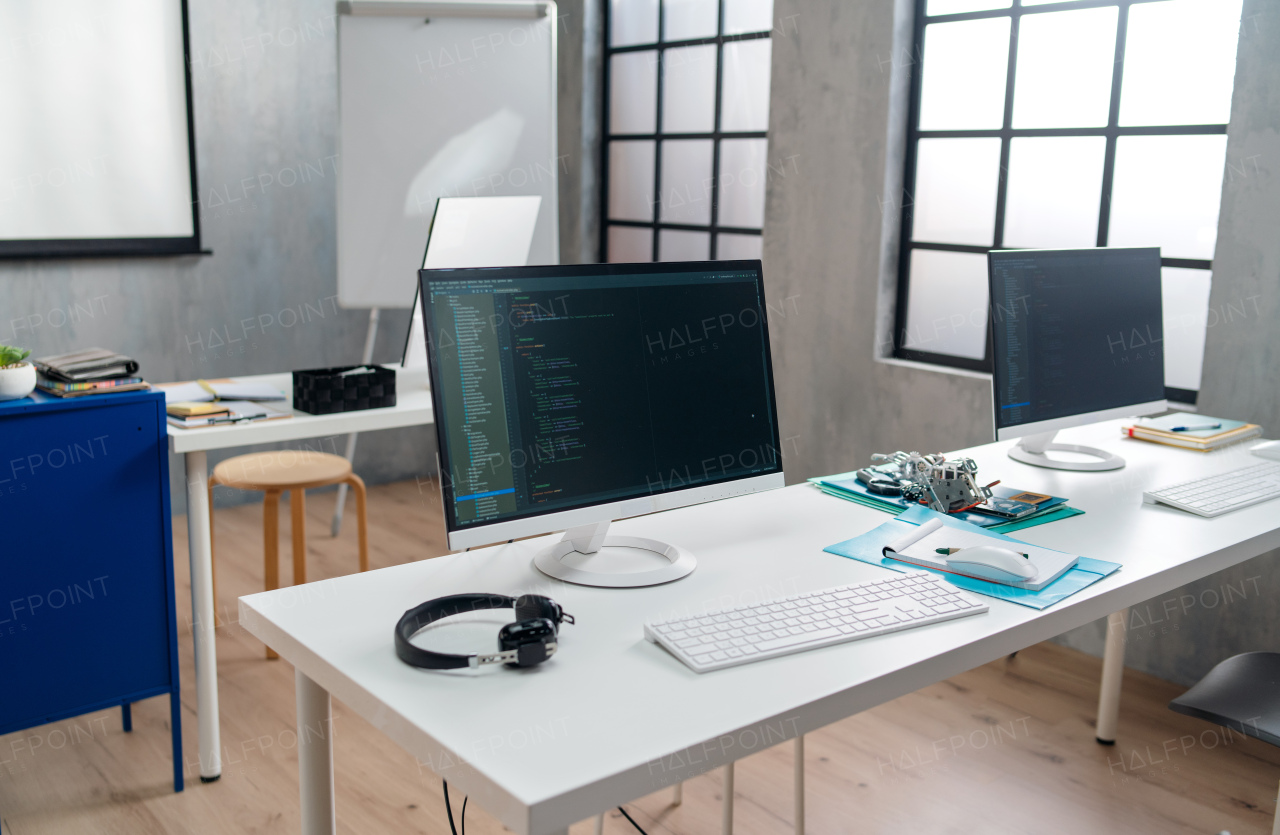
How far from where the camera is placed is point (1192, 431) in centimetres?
247

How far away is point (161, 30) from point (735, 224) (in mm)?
2316

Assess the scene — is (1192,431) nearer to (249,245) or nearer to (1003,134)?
(1003,134)

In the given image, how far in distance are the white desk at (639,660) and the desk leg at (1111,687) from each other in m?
0.66

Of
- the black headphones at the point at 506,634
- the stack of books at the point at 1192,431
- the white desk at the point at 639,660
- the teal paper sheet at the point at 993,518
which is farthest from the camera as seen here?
the stack of books at the point at 1192,431

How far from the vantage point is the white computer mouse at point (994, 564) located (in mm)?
1455

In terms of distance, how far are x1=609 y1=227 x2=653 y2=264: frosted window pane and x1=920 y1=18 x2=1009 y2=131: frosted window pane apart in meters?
1.48

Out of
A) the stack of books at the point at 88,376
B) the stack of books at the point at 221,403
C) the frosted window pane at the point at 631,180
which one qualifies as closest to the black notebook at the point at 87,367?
the stack of books at the point at 88,376

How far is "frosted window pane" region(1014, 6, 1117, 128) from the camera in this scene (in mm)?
2959

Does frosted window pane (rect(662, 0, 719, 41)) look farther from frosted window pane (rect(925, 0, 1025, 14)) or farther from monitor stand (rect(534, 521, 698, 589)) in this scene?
monitor stand (rect(534, 521, 698, 589))

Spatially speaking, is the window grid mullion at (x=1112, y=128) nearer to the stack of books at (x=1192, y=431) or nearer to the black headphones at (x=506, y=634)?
the stack of books at (x=1192, y=431)

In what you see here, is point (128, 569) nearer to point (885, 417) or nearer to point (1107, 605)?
point (1107, 605)

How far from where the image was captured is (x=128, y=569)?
213cm

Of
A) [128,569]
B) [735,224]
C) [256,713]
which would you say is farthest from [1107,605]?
[735,224]

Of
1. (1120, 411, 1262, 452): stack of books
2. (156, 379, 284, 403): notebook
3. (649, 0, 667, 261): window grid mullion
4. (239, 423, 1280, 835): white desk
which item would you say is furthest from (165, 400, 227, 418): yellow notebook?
(649, 0, 667, 261): window grid mullion
